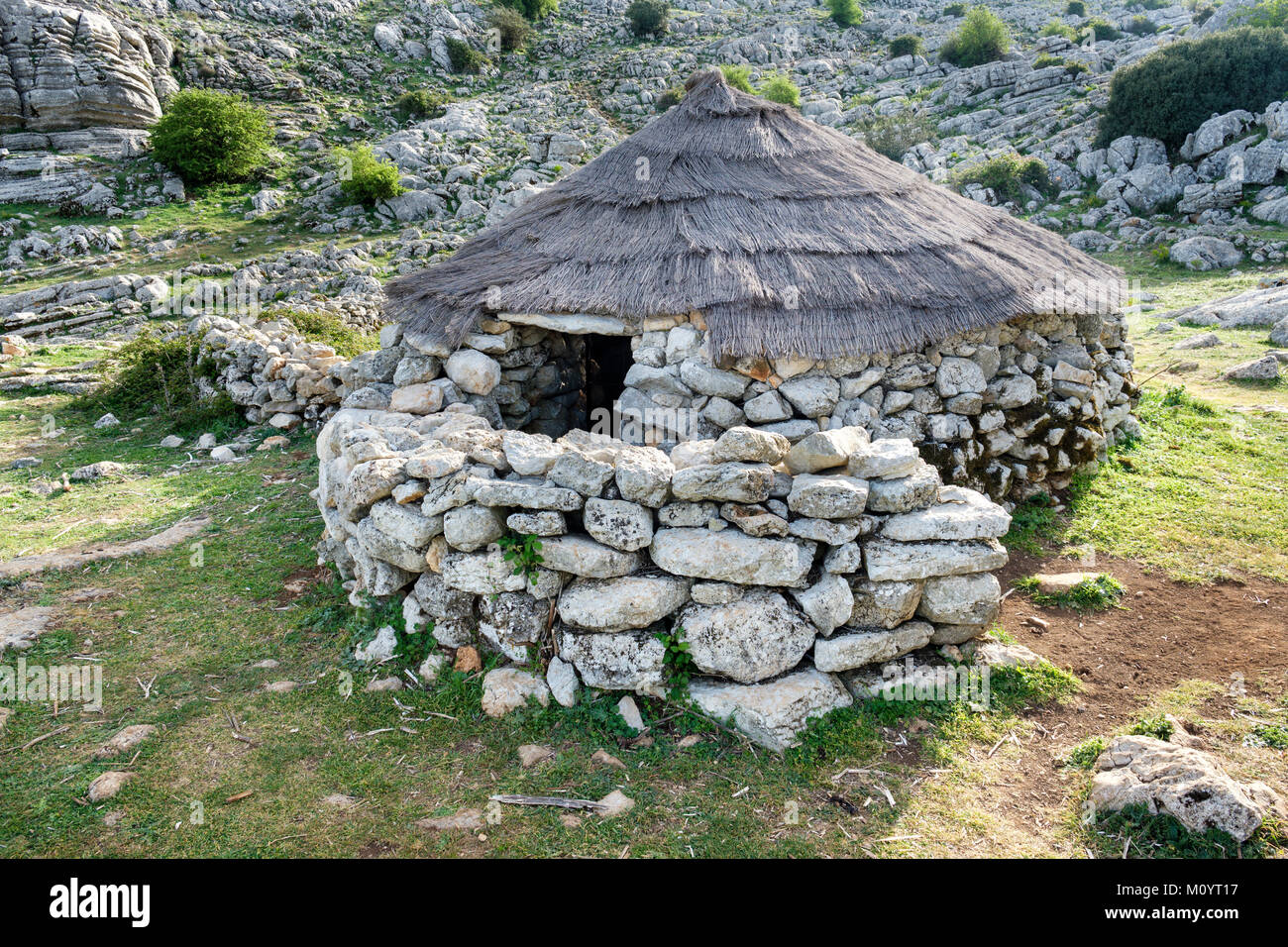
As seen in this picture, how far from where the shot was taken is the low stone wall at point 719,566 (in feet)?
15.3

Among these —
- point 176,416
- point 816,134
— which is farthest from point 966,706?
point 176,416

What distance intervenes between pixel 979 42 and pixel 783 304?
3679 centimetres

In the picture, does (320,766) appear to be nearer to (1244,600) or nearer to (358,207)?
(1244,600)

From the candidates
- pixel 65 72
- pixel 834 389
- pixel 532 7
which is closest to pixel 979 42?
pixel 532 7

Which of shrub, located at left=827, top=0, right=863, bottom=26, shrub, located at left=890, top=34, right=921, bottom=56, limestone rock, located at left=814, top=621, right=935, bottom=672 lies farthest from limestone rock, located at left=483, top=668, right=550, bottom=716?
shrub, located at left=827, top=0, right=863, bottom=26

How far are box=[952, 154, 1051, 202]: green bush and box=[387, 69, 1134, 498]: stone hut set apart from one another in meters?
16.2

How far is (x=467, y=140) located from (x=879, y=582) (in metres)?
26.0

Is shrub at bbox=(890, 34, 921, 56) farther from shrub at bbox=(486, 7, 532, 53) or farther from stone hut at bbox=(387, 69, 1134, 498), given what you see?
stone hut at bbox=(387, 69, 1134, 498)

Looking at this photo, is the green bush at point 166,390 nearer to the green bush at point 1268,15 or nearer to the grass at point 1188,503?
the grass at point 1188,503

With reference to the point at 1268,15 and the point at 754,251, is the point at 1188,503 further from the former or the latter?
the point at 1268,15

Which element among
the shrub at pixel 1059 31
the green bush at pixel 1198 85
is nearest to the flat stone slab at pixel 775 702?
the green bush at pixel 1198 85

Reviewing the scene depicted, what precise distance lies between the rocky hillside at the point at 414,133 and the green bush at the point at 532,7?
53cm

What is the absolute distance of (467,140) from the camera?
26641 millimetres

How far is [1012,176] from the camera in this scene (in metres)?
22.9
